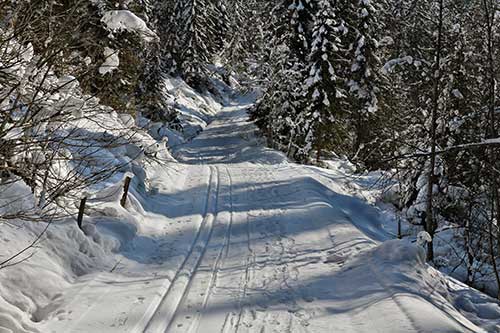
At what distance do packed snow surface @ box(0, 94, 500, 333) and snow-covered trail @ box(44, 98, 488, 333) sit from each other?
0.08 ft

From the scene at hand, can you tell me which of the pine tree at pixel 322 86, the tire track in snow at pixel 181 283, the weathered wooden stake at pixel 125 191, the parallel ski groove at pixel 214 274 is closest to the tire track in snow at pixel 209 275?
the parallel ski groove at pixel 214 274

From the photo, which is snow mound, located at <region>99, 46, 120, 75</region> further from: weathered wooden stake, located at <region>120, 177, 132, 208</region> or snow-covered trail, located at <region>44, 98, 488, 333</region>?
weathered wooden stake, located at <region>120, 177, 132, 208</region>

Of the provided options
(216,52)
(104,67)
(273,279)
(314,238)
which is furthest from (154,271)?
(216,52)

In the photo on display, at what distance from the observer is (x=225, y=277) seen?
7340 millimetres

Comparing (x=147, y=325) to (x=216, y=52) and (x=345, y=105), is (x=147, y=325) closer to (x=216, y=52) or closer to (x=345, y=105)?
(x=345, y=105)

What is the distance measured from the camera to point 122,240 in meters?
8.56

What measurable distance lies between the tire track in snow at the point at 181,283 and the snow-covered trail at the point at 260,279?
0.06 feet

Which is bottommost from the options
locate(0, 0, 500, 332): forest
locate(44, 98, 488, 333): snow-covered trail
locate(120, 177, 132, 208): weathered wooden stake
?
locate(44, 98, 488, 333): snow-covered trail

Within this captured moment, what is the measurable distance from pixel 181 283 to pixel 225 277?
0.78 metres

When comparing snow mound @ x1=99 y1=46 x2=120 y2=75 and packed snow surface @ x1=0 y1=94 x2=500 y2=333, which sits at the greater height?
snow mound @ x1=99 y1=46 x2=120 y2=75

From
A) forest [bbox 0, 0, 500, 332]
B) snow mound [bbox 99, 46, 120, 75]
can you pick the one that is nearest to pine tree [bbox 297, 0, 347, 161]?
forest [bbox 0, 0, 500, 332]

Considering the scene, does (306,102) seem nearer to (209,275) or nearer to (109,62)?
(209,275)

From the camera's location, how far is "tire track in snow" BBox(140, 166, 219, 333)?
562cm

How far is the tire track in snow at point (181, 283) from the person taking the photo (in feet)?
18.4
